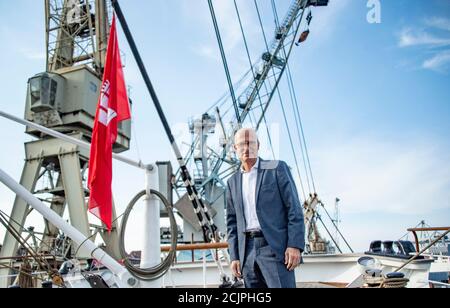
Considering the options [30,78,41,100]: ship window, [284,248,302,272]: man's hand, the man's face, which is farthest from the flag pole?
[30,78,41,100]: ship window

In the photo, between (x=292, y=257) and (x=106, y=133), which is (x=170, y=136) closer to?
(x=106, y=133)

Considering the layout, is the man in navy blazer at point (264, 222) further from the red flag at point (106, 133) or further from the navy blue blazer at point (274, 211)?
the red flag at point (106, 133)

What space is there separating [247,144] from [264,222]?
0.36 metres

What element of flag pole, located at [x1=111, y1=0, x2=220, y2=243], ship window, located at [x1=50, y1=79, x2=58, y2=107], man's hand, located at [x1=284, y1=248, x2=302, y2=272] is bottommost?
man's hand, located at [x1=284, y1=248, x2=302, y2=272]

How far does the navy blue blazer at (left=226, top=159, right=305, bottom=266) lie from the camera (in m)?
1.42

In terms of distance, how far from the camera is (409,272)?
10.1 ft

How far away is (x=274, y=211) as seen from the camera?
4.87 ft

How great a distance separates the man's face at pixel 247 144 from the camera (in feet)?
5.03

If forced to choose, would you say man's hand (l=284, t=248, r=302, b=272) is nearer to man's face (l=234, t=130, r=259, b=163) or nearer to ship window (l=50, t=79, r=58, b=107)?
man's face (l=234, t=130, r=259, b=163)

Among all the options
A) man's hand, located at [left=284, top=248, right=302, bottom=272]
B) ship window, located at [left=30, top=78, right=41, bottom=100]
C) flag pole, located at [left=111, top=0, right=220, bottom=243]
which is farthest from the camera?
ship window, located at [left=30, top=78, right=41, bottom=100]

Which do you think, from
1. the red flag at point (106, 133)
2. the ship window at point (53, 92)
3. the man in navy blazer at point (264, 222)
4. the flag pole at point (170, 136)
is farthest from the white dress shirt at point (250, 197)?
the ship window at point (53, 92)

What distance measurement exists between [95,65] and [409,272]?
10.9 m
